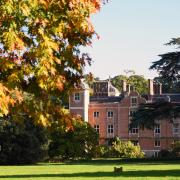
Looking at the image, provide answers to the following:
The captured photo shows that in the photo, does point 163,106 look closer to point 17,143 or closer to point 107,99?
point 17,143

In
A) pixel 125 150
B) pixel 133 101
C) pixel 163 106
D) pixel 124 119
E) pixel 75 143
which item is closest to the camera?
pixel 163 106

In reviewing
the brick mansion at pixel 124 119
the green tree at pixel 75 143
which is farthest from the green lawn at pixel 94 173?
the brick mansion at pixel 124 119

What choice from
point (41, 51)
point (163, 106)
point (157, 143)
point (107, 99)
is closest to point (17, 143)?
point (163, 106)

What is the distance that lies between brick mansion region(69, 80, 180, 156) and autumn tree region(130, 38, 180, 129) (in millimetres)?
30412

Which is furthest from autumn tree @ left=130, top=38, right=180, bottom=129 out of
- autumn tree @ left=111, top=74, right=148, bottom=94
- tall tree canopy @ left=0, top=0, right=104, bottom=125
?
autumn tree @ left=111, top=74, right=148, bottom=94

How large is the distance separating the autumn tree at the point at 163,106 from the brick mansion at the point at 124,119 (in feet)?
99.8

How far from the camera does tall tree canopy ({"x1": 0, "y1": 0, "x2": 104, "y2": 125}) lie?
5809 millimetres

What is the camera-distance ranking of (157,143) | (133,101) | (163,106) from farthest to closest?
(133,101)
(157,143)
(163,106)

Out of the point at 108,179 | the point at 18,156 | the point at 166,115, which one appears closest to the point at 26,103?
the point at 108,179

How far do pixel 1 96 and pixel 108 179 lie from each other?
1272 centimetres

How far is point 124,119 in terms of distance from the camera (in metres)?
69.2

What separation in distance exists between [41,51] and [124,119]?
2502 inches

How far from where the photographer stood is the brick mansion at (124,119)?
6781 cm

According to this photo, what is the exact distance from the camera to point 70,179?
59.9 ft
